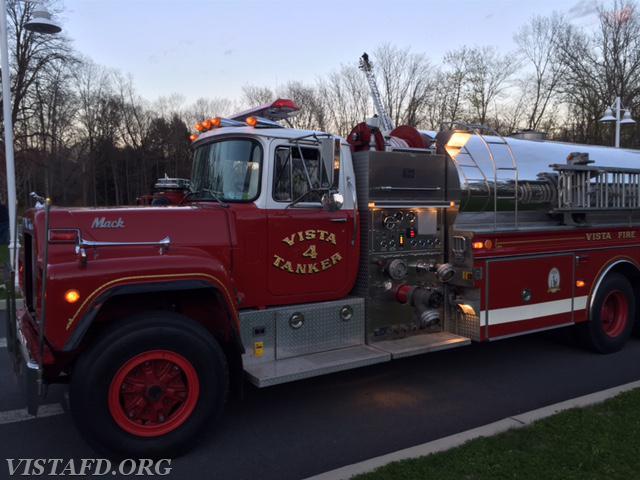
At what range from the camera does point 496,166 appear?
554 cm

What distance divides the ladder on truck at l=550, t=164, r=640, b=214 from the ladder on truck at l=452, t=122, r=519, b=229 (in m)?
0.55

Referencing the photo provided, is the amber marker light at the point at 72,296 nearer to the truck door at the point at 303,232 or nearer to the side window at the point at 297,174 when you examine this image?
the truck door at the point at 303,232

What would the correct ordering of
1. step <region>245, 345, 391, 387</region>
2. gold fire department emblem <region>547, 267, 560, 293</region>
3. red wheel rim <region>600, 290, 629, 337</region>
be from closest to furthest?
step <region>245, 345, 391, 387</region> → gold fire department emblem <region>547, 267, 560, 293</region> → red wheel rim <region>600, 290, 629, 337</region>

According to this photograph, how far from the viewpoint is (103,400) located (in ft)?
11.1

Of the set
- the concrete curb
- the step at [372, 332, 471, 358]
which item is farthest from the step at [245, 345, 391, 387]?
the concrete curb

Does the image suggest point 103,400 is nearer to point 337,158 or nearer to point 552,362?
point 337,158

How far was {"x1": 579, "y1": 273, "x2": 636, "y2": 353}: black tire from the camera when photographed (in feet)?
20.4

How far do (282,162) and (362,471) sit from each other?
2.40 m

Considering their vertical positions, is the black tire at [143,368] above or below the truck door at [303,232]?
below

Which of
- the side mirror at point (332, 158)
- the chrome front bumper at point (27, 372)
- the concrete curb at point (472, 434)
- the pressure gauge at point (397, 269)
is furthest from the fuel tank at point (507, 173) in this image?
the chrome front bumper at point (27, 372)

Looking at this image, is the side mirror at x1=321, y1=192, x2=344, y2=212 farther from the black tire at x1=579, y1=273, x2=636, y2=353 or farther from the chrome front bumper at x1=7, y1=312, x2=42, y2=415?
the black tire at x1=579, y1=273, x2=636, y2=353

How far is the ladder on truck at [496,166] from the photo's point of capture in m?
5.41

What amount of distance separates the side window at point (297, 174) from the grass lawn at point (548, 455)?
2.19 metres

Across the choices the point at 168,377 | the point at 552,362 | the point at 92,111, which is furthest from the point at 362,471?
the point at 92,111
